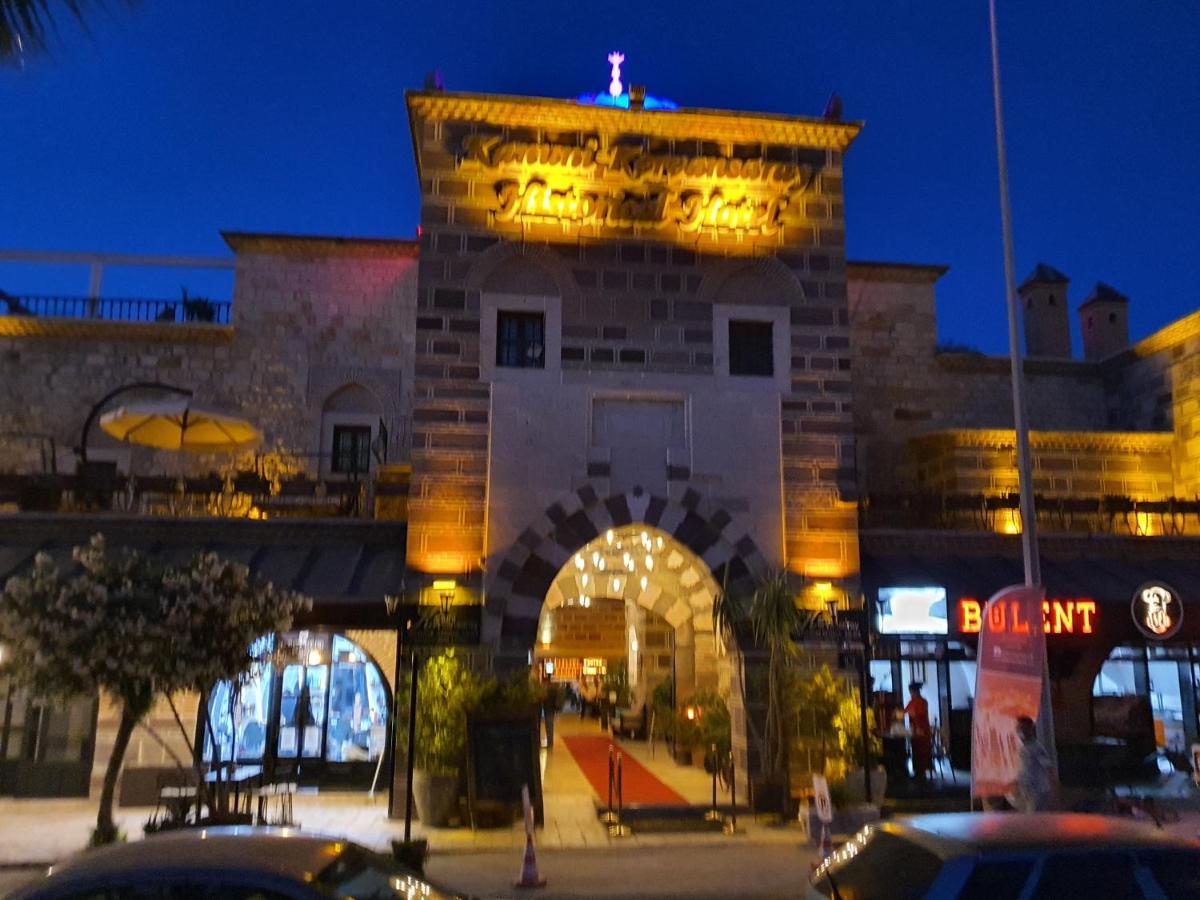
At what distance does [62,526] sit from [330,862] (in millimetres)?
11634

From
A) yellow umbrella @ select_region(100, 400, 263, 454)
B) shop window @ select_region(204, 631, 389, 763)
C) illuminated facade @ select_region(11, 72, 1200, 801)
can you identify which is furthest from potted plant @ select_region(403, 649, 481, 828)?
yellow umbrella @ select_region(100, 400, 263, 454)

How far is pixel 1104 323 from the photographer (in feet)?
70.8

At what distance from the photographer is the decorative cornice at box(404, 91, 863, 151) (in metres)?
14.5

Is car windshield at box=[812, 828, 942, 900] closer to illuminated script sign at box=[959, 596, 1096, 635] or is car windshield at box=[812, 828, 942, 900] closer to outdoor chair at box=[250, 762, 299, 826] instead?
outdoor chair at box=[250, 762, 299, 826]

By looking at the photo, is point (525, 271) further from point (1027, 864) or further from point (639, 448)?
point (1027, 864)

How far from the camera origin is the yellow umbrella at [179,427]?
14.3m

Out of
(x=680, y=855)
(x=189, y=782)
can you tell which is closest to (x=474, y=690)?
(x=680, y=855)

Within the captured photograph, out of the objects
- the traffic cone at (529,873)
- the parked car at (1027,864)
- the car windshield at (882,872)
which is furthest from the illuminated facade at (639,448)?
→ the parked car at (1027,864)

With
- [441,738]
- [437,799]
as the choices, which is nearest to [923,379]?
[441,738]

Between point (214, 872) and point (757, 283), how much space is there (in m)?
12.2

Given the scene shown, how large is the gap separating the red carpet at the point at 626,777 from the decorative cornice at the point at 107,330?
10.8 meters

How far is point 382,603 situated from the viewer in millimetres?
13094

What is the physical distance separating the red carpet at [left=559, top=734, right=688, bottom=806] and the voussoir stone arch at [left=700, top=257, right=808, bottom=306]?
6.80m

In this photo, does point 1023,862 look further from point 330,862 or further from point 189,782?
point 189,782
